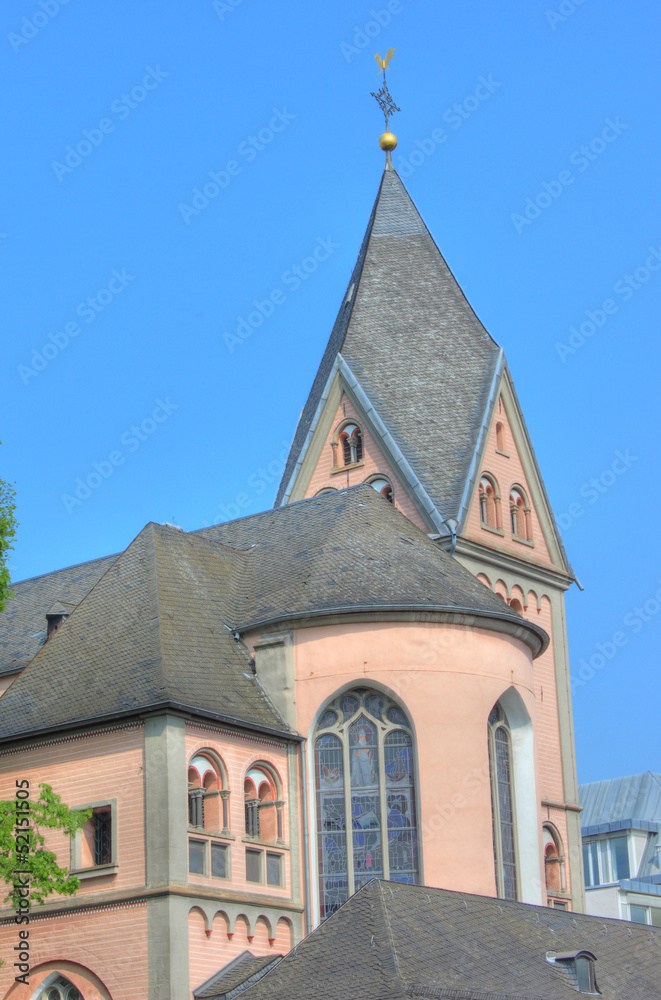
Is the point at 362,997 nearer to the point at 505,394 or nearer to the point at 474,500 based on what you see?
the point at 474,500

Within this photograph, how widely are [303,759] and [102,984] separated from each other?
6.05m

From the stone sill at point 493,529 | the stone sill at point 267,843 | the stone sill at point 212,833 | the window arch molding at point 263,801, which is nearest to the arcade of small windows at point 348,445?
the stone sill at point 493,529

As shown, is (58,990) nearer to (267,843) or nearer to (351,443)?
(267,843)

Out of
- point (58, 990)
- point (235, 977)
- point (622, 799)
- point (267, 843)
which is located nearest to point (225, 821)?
point (267, 843)

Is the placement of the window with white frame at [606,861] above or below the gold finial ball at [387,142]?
below

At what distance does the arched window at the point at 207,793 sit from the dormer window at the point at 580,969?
6499 millimetres

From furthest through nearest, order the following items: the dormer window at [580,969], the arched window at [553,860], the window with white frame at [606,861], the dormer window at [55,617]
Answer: the window with white frame at [606,861] < the arched window at [553,860] < the dormer window at [55,617] < the dormer window at [580,969]

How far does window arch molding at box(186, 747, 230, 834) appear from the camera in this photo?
2958 cm

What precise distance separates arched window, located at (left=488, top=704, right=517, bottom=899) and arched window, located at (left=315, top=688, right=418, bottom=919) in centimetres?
202

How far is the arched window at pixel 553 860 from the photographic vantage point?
42.5 metres

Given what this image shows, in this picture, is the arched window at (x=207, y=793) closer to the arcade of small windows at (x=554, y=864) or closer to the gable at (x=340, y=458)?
the arcade of small windows at (x=554, y=864)

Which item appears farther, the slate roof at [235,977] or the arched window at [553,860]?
the arched window at [553,860]


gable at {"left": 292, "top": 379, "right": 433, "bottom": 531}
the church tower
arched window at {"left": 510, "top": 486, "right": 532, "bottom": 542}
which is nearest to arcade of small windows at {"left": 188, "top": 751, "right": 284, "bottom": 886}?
the church tower

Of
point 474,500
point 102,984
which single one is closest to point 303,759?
point 102,984
